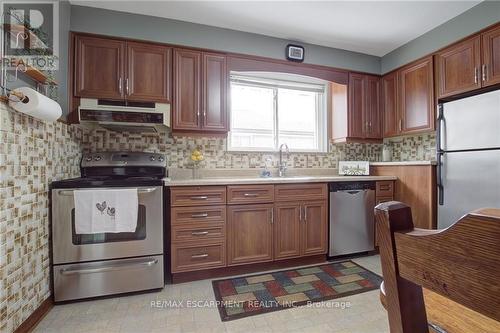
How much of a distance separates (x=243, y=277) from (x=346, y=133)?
2.11 m

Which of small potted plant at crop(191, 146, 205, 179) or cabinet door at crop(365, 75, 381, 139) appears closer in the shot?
small potted plant at crop(191, 146, 205, 179)

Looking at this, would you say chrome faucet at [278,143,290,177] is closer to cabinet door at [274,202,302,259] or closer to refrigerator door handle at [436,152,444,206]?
cabinet door at [274,202,302,259]

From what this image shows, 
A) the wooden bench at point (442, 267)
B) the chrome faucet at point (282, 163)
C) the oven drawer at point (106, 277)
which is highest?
the chrome faucet at point (282, 163)

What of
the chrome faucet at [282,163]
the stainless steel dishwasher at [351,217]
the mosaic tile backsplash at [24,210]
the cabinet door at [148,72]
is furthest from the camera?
the chrome faucet at [282,163]

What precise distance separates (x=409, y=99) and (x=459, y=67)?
0.56 m

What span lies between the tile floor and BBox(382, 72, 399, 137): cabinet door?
209cm

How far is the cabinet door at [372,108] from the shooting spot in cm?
323

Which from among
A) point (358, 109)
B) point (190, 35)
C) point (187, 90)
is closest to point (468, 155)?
point (358, 109)

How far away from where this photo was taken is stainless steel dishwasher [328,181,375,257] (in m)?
2.64

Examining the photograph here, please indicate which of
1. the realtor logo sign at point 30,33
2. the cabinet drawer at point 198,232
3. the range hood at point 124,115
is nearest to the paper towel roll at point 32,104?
the realtor logo sign at point 30,33

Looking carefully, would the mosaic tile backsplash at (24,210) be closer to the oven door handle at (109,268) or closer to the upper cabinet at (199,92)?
the oven door handle at (109,268)

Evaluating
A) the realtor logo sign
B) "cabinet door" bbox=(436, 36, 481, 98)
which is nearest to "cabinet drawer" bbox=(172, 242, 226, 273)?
the realtor logo sign

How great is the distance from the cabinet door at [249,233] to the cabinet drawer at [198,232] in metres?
0.09

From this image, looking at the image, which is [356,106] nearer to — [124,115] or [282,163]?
[282,163]
